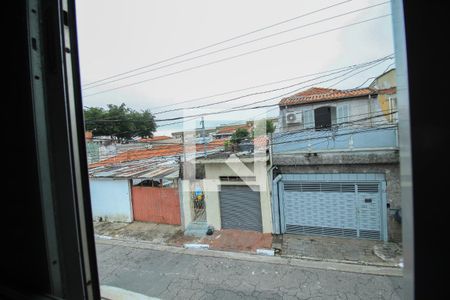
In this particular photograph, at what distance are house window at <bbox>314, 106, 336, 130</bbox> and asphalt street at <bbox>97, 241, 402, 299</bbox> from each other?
4.99ft

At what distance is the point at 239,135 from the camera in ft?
12.1

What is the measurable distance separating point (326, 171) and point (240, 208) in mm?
1796

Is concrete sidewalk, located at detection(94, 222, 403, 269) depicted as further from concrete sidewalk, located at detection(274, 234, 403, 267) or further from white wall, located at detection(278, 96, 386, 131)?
white wall, located at detection(278, 96, 386, 131)

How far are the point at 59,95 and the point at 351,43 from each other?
0.94 metres

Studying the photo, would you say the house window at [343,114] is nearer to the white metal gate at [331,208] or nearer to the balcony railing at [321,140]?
the balcony railing at [321,140]

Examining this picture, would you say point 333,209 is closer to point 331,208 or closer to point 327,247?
Result: point 331,208

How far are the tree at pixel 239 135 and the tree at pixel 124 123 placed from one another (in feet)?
5.60

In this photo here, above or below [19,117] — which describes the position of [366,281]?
below

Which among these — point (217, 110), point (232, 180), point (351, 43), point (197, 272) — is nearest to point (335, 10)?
point (351, 43)

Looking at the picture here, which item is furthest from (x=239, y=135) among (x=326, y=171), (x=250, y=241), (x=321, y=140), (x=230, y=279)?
(x=230, y=279)

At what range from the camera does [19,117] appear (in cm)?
49

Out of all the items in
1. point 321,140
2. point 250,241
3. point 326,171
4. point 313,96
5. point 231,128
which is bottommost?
point 250,241

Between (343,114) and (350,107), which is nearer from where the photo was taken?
(350,107)

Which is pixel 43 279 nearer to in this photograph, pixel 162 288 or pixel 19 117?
pixel 19 117
